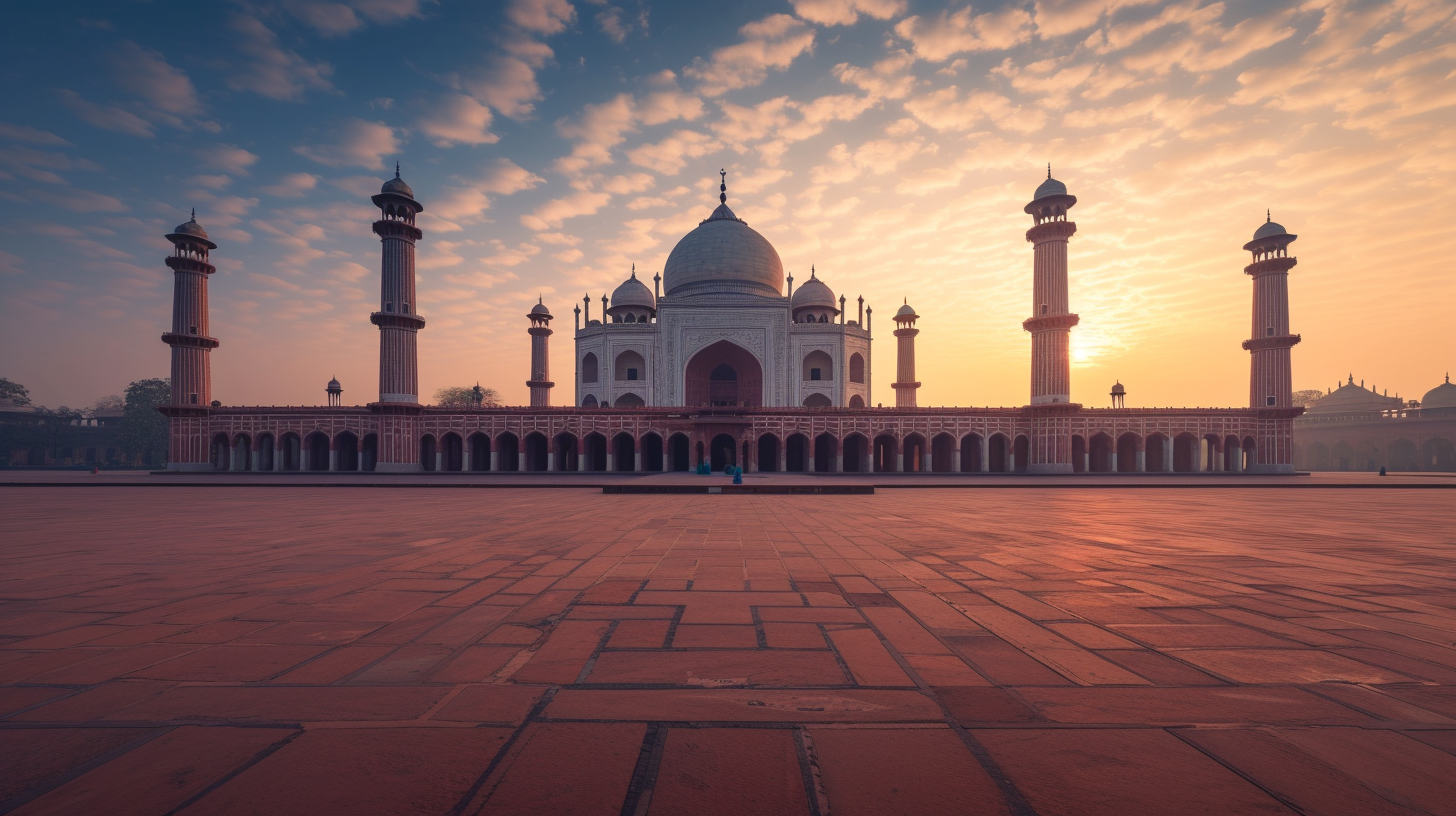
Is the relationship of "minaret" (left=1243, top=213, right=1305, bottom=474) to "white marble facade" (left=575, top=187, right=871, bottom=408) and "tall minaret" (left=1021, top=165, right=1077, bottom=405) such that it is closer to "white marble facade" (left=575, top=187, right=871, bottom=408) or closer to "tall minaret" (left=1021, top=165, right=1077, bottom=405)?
"tall minaret" (left=1021, top=165, right=1077, bottom=405)

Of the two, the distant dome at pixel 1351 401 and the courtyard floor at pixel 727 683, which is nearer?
the courtyard floor at pixel 727 683

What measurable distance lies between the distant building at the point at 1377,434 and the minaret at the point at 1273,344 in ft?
66.6

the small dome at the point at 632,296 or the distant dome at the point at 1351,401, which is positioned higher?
the small dome at the point at 632,296

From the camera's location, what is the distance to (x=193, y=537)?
21.6 feet

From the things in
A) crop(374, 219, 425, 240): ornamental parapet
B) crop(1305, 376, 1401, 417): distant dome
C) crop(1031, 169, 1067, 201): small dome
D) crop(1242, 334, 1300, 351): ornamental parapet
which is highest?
crop(1031, 169, 1067, 201): small dome

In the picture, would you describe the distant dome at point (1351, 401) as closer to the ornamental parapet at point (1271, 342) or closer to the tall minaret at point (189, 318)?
the ornamental parapet at point (1271, 342)

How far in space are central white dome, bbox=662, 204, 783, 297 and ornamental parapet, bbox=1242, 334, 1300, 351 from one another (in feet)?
80.2

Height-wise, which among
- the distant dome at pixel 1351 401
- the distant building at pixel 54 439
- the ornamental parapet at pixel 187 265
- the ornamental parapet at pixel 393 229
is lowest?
the distant building at pixel 54 439

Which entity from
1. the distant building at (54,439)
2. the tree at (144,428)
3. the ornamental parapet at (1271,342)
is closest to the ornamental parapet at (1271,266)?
the ornamental parapet at (1271,342)

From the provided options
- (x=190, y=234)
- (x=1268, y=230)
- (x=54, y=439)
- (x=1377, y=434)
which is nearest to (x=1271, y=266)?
(x=1268, y=230)

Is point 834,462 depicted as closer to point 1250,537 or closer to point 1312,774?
point 1250,537

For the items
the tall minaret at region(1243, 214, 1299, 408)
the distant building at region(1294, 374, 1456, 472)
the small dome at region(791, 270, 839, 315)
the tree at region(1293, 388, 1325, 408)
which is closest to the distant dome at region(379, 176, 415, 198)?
the small dome at region(791, 270, 839, 315)

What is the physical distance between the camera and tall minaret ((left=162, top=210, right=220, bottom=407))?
2911 cm

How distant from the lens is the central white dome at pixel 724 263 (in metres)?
37.9
